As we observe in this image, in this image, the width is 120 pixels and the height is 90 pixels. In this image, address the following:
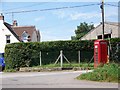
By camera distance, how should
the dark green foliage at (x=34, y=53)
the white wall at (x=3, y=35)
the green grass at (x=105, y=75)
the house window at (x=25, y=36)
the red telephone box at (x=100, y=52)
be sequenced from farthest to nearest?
1. the house window at (x=25, y=36)
2. the white wall at (x=3, y=35)
3. the dark green foliage at (x=34, y=53)
4. the red telephone box at (x=100, y=52)
5. the green grass at (x=105, y=75)

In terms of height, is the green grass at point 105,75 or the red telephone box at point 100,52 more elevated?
the red telephone box at point 100,52

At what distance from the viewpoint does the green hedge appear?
95.7ft

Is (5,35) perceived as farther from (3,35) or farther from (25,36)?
(25,36)

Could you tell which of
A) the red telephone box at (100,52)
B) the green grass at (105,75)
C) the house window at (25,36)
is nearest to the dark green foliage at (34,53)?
the red telephone box at (100,52)

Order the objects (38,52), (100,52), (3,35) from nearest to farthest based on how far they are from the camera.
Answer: (100,52) < (38,52) < (3,35)

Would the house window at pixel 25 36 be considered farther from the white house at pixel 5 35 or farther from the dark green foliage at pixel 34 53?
the dark green foliage at pixel 34 53

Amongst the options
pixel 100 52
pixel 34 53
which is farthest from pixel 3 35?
pixel 100 52

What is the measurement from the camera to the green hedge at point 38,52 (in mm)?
29180

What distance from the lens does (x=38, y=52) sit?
29625 mm

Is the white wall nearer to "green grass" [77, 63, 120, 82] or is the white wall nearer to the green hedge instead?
the green hedge

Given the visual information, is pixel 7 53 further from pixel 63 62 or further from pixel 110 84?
pixel 110 84

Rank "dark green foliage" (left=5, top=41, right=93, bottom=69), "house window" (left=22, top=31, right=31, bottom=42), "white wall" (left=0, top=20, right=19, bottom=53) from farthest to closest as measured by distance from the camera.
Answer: "house window" (left=22, top=31, right=31, bottom=42) < "white wall" (left=0, top=20, right=19, bottom=53) < "dark green foliage" (left=5, top=41, right=93, bottom=69)

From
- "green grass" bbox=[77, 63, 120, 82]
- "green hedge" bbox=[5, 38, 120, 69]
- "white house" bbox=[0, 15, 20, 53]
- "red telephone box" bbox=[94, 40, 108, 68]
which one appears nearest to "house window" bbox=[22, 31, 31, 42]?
"white house" bbox=[0, 15, 20, 53]

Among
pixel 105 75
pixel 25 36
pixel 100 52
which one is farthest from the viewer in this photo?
pixel 25 36
